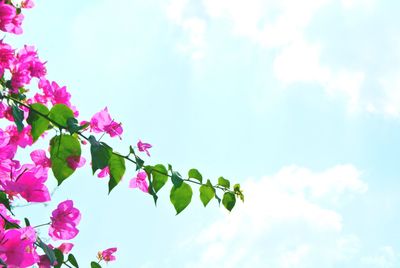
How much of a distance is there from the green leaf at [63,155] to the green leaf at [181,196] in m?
0.59

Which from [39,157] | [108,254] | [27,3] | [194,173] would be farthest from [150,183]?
[27,3]

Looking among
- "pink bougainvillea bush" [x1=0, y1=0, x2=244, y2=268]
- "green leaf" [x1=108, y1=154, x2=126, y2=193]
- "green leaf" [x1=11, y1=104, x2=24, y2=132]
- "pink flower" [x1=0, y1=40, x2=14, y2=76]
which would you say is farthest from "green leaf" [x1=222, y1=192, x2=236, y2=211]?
"pink flower" [x1=0, y1=40, x2=14, y2=76]

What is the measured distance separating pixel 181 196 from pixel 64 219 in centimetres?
53

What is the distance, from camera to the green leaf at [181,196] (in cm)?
224

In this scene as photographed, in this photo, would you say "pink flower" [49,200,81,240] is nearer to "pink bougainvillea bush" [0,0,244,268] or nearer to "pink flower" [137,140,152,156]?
"pink bougainvillea bush" [0,0,244,268]

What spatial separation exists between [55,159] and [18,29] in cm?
107

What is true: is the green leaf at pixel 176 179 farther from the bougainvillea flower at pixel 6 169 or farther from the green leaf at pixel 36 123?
the bougainvillea flower at pixel 6 169

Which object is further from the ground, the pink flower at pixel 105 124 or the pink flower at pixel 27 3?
the pink flower at pixel 27 3

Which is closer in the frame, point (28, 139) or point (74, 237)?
point (74, 237)

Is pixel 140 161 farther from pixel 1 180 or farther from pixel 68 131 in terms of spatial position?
pixel 1 180

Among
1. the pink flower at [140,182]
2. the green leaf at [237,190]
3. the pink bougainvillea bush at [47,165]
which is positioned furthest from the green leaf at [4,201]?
the green leaf at [237,190]

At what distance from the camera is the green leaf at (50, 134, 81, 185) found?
5.82ft

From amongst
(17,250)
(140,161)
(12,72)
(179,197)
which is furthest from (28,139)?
(17,250)

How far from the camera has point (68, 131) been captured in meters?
1.83
